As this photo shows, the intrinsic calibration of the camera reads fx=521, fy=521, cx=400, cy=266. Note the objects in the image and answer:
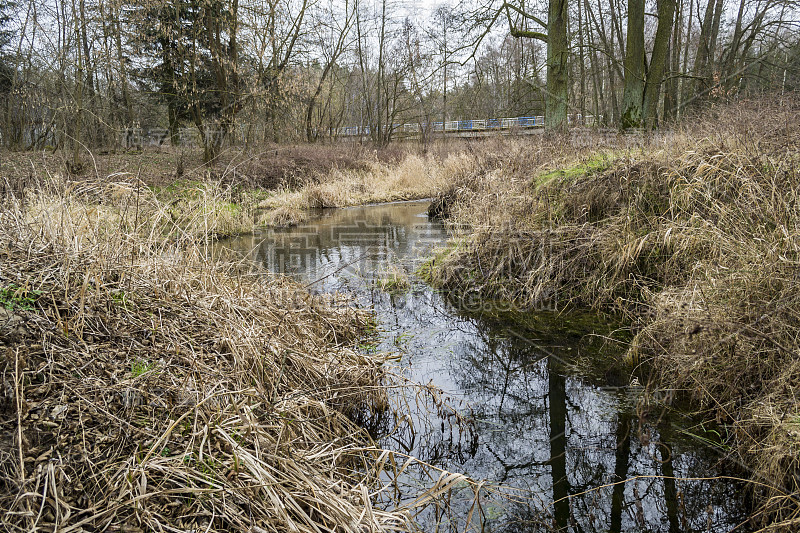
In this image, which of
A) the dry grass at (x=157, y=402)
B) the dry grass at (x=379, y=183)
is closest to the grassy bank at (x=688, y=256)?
the dry grass at (x=157, y=402)

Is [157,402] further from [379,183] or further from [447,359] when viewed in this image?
[379,183]

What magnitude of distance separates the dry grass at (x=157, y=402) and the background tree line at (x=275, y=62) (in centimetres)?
636

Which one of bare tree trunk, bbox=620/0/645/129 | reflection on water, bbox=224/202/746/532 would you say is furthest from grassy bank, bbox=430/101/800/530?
bare tree trunk, bbox=620/0/645/129

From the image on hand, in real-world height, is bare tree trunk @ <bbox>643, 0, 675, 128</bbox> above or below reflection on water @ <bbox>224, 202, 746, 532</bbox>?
above

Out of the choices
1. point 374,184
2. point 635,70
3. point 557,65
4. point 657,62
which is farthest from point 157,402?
point 374,184

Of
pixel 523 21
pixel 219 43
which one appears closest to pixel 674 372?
pixel 523 21

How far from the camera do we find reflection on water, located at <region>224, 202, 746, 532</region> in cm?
272

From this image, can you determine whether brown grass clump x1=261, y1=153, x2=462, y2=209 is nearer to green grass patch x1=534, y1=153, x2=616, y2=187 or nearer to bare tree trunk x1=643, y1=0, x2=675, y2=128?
bare tree trunk x1=643, y1=0, x2=675, y2=128

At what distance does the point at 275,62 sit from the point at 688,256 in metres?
15.6

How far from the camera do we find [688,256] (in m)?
4.87

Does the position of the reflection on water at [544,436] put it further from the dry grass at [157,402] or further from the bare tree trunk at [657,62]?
the bare tree trunk at [657,62]

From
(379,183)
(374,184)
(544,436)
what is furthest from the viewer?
(379,183)

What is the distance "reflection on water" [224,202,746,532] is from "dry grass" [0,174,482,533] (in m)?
0.46

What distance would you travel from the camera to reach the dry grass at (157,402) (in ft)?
6.40
